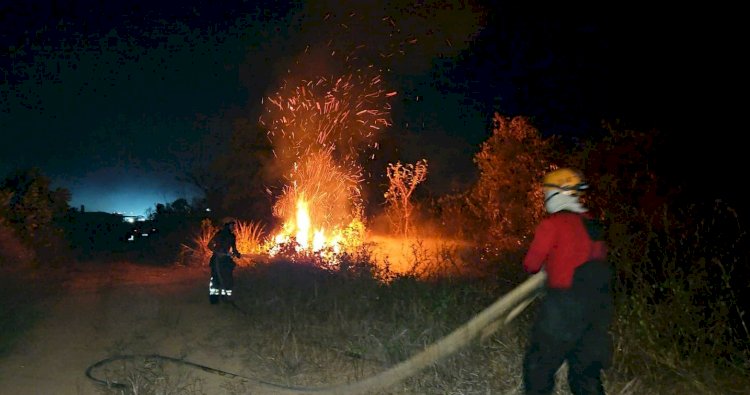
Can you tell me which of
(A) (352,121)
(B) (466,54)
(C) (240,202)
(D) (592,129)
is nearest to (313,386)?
(D) (592,129)

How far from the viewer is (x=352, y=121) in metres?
19.4

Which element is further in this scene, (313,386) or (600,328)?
(313,386)

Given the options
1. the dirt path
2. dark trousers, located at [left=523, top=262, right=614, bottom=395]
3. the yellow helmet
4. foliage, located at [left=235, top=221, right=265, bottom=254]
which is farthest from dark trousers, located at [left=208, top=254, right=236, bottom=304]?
foliage, located at [left=235, top=221, right=265, bottom=254]

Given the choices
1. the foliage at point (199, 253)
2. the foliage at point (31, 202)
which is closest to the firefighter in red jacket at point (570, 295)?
the foliage at point (199, 253)

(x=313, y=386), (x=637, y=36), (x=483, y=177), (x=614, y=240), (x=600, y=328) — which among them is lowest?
(x=313, y=386)

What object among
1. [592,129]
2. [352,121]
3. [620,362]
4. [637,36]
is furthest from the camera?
[352,121]

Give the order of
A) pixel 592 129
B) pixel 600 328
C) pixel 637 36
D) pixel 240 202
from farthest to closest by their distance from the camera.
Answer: pixel 240 202, pixel 592 129, pixel 637 36, pixel 600 328

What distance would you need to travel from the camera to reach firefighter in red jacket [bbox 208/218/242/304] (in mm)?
9891

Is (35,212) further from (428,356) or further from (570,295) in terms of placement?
(570,295)

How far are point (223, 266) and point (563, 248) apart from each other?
21.5 feet

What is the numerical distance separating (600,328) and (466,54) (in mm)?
10082

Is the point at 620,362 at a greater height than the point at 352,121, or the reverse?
the point at 352,121

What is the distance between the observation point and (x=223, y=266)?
989 centimetres

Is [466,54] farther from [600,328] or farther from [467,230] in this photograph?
[600,328]
